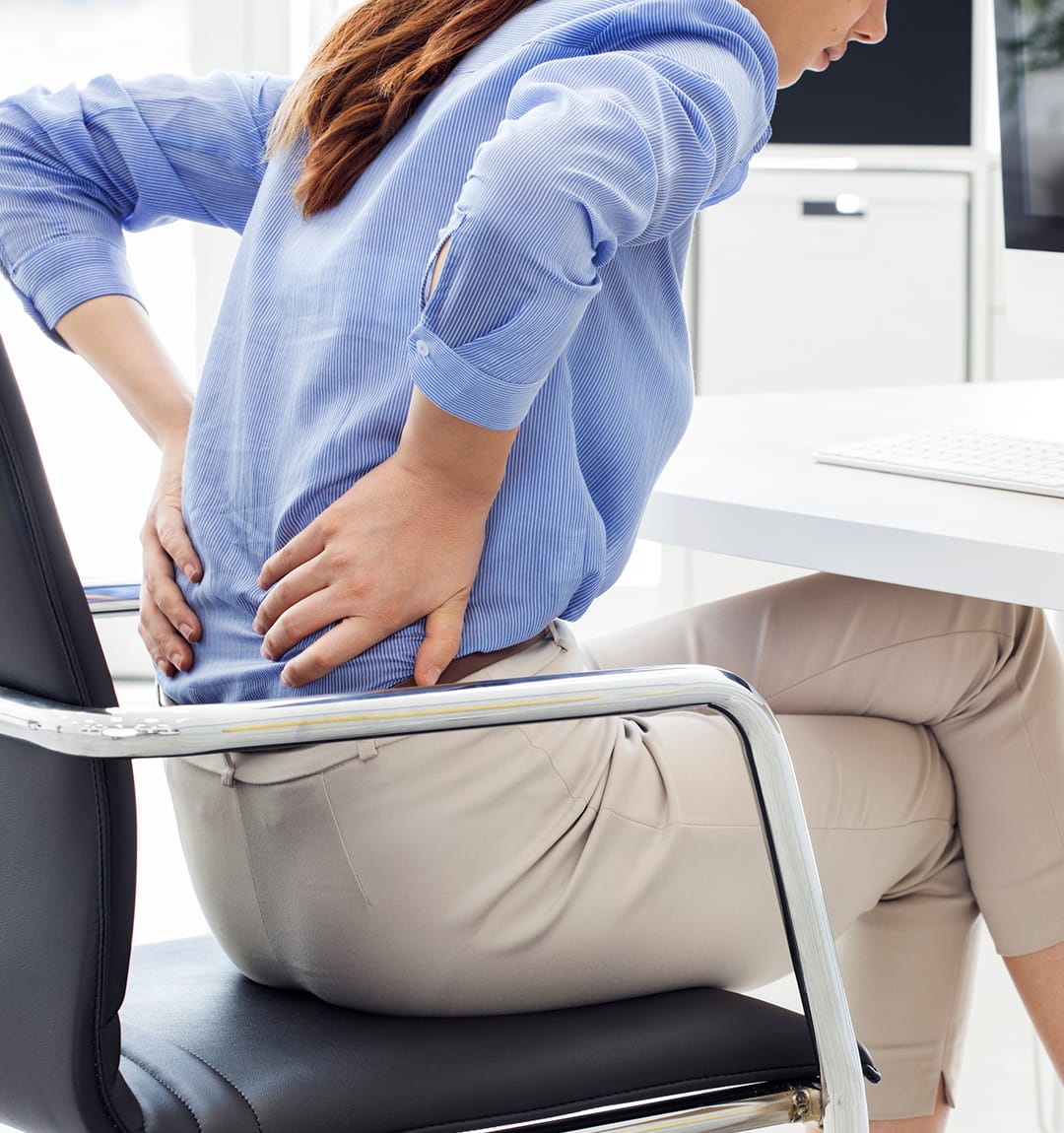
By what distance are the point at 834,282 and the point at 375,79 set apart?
1974 mm

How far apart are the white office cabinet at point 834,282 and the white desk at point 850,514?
4.62ft

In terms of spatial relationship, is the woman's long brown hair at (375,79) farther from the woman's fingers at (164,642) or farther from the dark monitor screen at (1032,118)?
the dark monitor screen at (1032,118)

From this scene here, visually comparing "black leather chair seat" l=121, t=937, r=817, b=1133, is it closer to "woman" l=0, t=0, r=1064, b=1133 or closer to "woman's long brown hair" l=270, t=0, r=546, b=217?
"woman" l=0, t=0, r=1064, b=1133

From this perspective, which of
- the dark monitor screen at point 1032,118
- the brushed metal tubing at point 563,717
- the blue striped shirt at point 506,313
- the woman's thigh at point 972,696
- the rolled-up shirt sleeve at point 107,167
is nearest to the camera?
the brushed metal tubing at point 563,717

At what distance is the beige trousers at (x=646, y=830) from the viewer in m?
0.83

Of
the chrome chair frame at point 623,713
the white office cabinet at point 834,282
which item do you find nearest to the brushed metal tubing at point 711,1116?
the chrome chair frame at point 623,713

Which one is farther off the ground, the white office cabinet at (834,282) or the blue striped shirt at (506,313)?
the blue striped shirt at (506,313)

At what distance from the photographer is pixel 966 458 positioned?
113 centimetres

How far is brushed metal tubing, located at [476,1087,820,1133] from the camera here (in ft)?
2.52

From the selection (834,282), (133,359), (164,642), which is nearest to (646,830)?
(164,642)

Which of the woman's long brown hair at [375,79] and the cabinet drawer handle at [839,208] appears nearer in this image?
the woman's long brown hair at [375,79]

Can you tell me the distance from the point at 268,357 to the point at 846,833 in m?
0.44

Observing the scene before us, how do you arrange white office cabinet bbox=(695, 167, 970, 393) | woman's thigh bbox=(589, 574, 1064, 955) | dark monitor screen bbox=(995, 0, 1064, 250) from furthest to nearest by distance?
white office cabinet bbox=(695, 167, 970, 393), dark monitor screen bbox=(995, 0, 1064, 250), woman's thigh bbox=(589, 574, 1064, 955)

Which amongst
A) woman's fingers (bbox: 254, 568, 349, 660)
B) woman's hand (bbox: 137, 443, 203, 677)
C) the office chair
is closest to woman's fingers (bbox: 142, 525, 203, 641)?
woman's hand (bbox: 137, 443, 203, 677)
